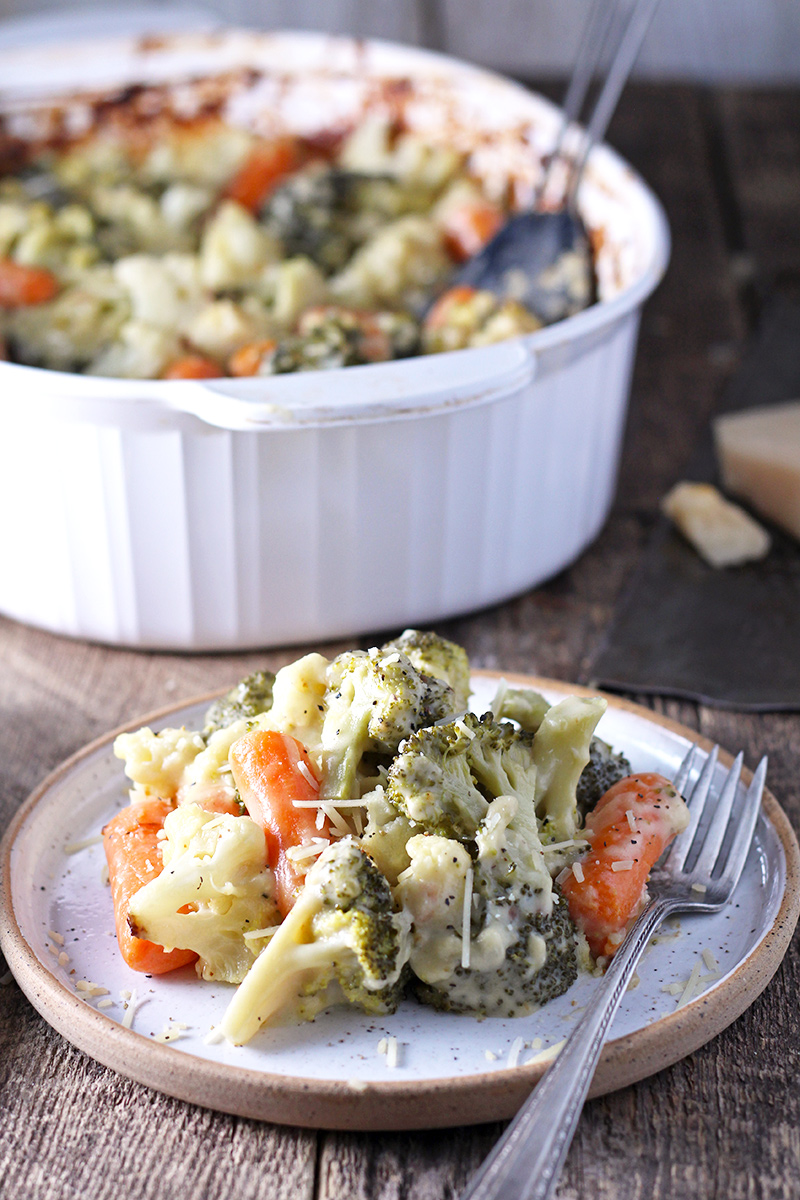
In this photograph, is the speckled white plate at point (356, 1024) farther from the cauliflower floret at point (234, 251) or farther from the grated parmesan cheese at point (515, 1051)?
the cauliflower floret at point (234, 251)

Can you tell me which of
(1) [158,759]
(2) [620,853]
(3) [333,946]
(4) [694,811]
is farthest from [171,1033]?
(4) [694,811]

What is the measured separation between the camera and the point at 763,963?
97 cm

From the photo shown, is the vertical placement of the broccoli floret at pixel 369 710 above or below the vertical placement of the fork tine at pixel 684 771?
above

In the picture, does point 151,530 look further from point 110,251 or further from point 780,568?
point 780,568

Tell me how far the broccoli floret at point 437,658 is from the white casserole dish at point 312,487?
1.02 feet

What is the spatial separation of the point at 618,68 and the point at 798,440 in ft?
2.08

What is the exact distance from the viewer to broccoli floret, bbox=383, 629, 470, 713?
1.08 meters

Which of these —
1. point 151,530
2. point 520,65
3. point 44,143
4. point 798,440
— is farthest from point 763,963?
point 520,65

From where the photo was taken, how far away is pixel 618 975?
906mm

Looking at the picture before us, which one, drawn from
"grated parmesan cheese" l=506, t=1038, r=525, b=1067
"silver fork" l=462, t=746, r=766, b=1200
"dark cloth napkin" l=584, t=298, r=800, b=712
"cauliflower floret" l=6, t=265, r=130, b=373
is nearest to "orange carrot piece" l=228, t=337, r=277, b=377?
"cauliflower floret" l=6, t=265, r=130, b=373

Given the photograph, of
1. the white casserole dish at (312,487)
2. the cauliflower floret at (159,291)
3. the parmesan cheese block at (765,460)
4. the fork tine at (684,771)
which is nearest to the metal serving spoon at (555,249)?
the white casserole dish at (312,487)

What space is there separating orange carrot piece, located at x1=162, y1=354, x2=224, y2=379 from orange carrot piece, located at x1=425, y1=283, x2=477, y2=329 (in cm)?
33

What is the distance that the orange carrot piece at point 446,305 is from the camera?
1810 millimetres

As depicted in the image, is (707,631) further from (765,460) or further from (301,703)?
(301,703)
